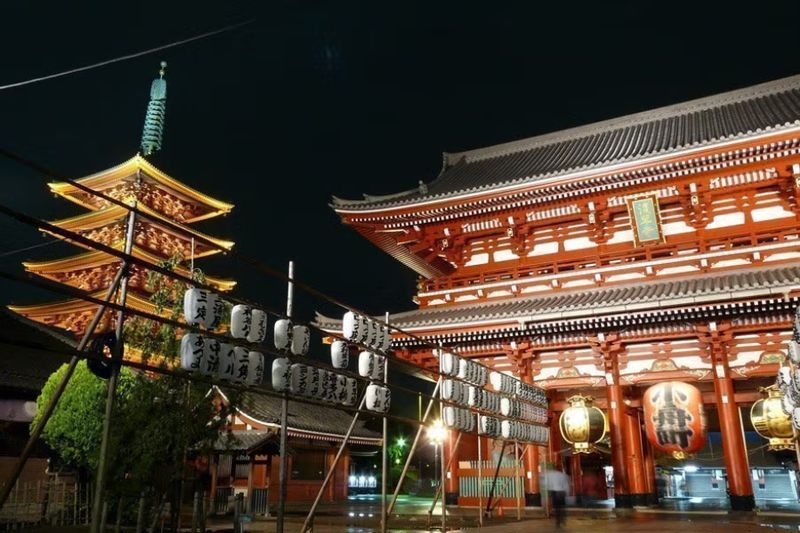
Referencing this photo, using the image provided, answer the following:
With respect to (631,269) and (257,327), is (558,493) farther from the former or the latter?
(257,327)

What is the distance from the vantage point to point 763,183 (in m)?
17.7

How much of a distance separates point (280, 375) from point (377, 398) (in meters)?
2.67

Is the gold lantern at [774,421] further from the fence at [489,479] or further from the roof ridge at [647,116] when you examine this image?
the roof ridge at [647,116]

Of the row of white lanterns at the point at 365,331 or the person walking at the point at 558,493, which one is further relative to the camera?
the person walking at the point at 558,493

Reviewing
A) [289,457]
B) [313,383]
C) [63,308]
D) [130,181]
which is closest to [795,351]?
[313,383]

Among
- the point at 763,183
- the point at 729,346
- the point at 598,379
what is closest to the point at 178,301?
the point at 598,379

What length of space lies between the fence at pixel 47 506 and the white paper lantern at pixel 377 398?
38.7 ft

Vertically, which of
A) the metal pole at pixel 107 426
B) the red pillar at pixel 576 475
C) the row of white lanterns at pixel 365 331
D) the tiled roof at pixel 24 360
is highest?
the tiled roof at pixel 24 360

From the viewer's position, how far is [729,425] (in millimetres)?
16062

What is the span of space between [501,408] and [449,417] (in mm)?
2644

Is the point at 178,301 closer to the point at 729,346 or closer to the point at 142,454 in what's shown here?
the point at 142,454

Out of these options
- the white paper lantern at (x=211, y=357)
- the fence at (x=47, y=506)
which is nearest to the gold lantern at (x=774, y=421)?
the white paper lantern at (x=211, y=357)

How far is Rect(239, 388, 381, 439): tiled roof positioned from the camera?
27.8 meters

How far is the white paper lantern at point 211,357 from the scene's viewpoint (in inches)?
316
